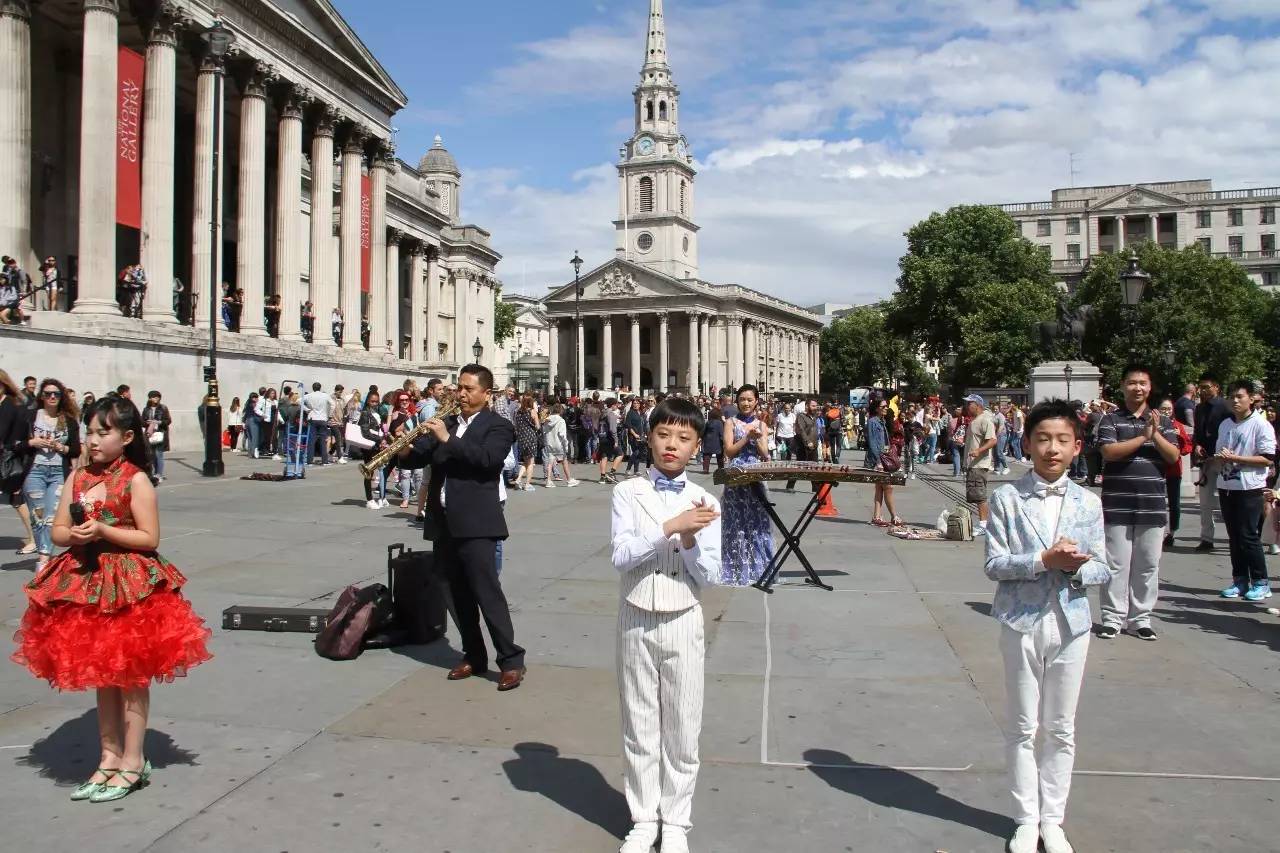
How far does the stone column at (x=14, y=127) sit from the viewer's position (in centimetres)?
2134

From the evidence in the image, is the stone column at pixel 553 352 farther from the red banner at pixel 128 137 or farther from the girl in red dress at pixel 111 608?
the girl in red dress at pixel 111 608

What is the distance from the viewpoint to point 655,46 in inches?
4424

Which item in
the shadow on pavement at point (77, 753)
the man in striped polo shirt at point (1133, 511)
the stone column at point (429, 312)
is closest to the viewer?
the shadow on pavement at point (77, 753)

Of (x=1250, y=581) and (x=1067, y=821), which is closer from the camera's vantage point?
(x=1067, y=821)

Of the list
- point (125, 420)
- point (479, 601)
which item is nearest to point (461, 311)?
point (479, 601)

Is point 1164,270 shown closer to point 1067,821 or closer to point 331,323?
point 331,323

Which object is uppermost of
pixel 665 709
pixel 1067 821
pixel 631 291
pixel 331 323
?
pixel 631 291

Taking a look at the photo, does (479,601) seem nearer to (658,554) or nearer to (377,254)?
(658,554)

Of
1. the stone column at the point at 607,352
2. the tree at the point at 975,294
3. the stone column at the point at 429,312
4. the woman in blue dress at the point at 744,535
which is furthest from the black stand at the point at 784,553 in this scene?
the stone column at the point at 607,352

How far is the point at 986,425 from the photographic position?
52.4 ft

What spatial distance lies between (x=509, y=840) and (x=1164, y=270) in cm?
6994

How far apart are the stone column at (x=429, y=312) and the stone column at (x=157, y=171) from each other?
25.5 meters

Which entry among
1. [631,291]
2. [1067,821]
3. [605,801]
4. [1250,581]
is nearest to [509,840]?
[605,801]

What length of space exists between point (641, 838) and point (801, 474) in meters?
5.61
